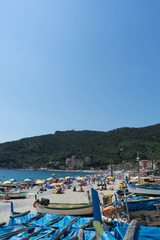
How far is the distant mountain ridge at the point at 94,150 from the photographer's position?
5022 inches

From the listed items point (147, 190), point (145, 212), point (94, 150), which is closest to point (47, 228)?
point (145, 212)

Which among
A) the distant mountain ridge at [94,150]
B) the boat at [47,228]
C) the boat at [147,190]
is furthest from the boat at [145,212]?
the distant mountain ridge at [94,150]

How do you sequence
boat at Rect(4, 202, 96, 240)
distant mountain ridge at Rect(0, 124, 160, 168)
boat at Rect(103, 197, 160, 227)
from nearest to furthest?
boat at Rect(103, 197, 160, 227) → boat at Rect(4, 202, 96, 240) → distant mountain ridge at Rect(0, 124, 160, 168)

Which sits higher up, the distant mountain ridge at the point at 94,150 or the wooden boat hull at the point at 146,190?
the distant mountain ridge at the point at 94,150

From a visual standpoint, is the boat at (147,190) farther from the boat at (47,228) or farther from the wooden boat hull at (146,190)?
the boat at (47,228)

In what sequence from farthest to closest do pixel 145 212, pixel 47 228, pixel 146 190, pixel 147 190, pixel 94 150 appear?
pixel 94 150 < pixel 146 190 < pixel 147 190 < pixel 47 228 < pixel 145 212

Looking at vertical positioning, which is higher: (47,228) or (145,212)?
(145,212)

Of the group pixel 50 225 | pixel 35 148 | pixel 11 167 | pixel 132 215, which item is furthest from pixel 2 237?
pixel 35 148

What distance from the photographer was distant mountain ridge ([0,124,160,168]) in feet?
419

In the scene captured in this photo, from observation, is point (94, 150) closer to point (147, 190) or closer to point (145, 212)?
point (147, 190)

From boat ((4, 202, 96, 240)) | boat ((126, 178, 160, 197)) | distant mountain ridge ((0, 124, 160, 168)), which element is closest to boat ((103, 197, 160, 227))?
boat ((4, 202, 96, 240))

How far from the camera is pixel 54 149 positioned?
196 meters

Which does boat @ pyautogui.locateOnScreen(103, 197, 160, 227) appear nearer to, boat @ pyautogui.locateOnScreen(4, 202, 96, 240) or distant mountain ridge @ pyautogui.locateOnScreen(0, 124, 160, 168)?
boat @ pyautogui.locateOnScreen(4, 202, 96, 240)

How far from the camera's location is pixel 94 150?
161 meters
